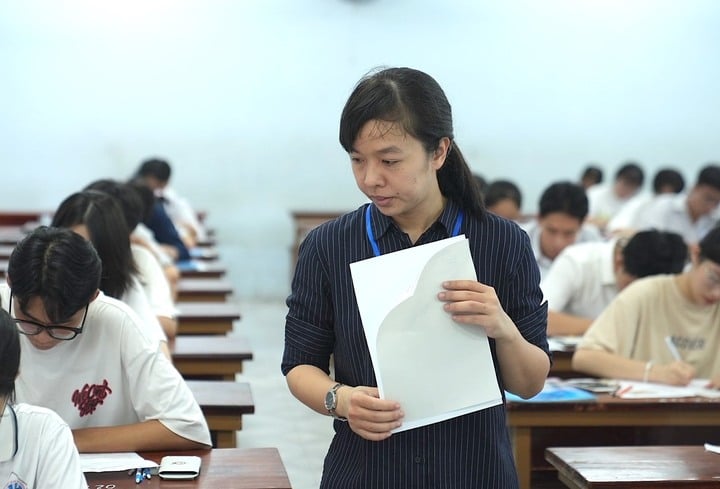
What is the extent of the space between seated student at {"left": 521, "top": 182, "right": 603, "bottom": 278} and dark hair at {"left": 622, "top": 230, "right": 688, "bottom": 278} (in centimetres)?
66

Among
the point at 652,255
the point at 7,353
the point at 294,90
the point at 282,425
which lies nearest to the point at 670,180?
the point at 294,90

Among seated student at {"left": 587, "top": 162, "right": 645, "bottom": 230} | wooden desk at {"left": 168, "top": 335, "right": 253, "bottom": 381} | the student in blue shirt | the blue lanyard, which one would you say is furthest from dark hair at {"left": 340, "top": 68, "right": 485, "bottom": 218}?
seated student at {"left": 587, "top": 162, "right": 645, "bottom": 230}

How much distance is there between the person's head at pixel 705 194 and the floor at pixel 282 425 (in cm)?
286

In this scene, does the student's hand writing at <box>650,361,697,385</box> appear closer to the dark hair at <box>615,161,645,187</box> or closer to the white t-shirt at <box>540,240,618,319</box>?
the white t-shirt at <box>540,240,618,319</box>

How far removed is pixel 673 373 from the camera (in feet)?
10.3

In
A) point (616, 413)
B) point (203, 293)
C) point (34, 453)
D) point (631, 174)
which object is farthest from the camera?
point (631, 174)

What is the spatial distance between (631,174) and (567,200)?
509 centimetres

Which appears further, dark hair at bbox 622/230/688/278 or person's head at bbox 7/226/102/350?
dark hair at bbox 622/230/688/278

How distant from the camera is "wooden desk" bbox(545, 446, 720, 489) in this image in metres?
2.05

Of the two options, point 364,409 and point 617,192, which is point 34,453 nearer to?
point 364,409

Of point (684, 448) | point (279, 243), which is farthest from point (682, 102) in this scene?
point (684, 448)

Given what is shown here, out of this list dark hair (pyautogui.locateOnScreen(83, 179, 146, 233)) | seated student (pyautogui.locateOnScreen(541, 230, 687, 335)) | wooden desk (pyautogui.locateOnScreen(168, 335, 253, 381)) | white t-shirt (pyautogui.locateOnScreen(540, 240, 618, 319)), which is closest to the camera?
wooden desk (pyautogui.locateOnScreen(168, 335, 253, 381))

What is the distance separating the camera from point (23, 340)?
7.05 feet

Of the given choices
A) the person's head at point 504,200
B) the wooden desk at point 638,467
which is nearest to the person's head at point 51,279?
the wooden desk at point 638,467
